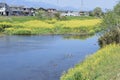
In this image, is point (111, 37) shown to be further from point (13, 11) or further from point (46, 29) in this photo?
point (13, 11)

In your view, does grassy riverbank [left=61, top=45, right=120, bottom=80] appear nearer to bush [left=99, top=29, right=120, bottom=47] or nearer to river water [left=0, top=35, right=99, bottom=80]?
river water [left=0, top=35, right=99, bottom=80]

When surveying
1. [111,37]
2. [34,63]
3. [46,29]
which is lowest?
[46,29]

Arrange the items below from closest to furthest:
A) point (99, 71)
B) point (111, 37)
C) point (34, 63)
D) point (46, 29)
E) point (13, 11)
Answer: point (99, 71), point (34, 63), point (111, 37), point (46, 29), point (13, 11)

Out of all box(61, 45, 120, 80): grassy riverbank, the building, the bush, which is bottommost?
the building

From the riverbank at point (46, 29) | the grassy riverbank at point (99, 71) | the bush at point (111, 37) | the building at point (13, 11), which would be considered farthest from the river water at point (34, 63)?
the building at point (13, 11)

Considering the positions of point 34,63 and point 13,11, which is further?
point 13,11

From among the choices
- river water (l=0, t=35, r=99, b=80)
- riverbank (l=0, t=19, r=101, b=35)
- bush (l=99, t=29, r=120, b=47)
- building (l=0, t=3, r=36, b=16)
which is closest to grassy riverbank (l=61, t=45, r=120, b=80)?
river water (l=0, t=35, r=99, b=80)

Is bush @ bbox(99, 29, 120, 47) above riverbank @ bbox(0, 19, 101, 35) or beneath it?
above

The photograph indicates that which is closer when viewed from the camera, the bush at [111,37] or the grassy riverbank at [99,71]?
the grassy riverbank at [99,71]

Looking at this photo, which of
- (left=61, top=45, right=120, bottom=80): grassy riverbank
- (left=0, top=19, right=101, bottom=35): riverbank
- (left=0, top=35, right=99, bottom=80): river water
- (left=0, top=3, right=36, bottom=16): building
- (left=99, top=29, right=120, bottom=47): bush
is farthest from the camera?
(left=0, top=3, right=36, bottom=16): building

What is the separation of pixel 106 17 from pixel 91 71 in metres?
20.4

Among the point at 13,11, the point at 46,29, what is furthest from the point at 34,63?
the point at 13,11

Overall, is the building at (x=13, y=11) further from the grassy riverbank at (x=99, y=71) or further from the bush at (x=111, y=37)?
the grassy riverbank at (x=99, y=71)

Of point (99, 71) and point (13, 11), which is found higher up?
point (99, 71)
